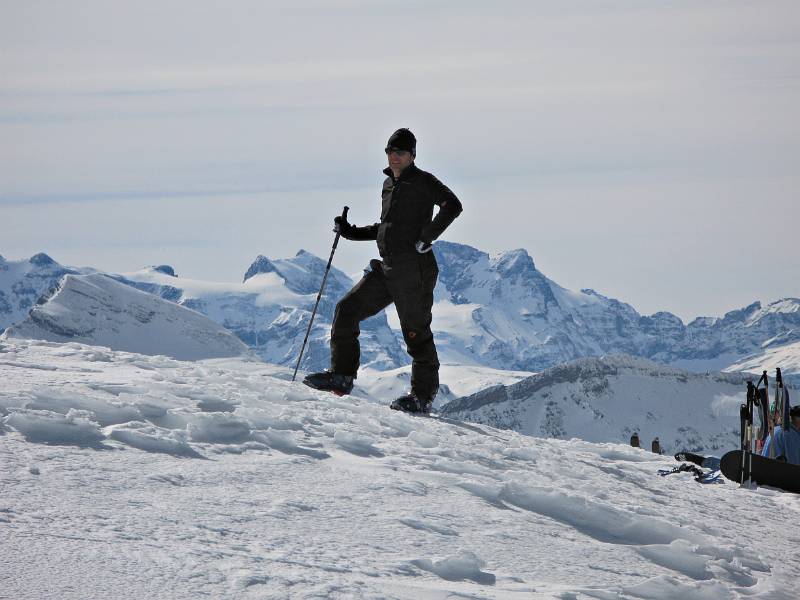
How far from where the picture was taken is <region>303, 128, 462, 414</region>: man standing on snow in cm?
981

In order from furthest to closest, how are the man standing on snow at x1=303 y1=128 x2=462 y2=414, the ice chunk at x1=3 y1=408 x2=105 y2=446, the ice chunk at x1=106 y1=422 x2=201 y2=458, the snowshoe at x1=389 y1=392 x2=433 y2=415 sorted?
the snowshoe at x1=389 y1=392 x2=433 y2=415 < the man standing on snow at x1=303 y1=128 x2=462 y2=414 < the ice chunk at x1=106 y1=422 x2=201 y2=458 < the ice chunk at x1=3 y1=408 x2=105 y2=446

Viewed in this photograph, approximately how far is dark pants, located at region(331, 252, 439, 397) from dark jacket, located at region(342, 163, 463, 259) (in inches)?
6.4

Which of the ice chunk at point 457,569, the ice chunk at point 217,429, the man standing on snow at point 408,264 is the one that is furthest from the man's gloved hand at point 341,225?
the ice chunk at point 457,569

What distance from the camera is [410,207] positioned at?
32.3ft

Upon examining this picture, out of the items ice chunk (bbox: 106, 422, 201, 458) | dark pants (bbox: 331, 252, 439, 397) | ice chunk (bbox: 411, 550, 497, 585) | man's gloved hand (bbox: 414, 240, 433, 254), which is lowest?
ice chunk (bbox: 411, 550, 497, 585)

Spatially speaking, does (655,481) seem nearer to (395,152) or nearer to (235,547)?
(395,152)

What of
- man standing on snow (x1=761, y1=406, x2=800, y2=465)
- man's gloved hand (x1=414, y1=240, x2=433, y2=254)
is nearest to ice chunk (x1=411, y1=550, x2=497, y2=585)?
man's gloved hand (x1=414, y1=240, x2=433, y2=254)

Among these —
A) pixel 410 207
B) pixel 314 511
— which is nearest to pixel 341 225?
pixel 410 207

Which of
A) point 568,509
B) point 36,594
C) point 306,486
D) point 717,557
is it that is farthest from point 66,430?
point 717,557

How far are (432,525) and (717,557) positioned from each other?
5.84 ft

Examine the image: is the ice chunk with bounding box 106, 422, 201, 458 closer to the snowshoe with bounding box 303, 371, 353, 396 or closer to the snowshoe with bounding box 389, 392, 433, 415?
the snowshoe with bounding box 389, 392, 433, 415

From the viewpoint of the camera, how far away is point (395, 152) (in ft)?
32.2

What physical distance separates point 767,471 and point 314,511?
18.9 feet

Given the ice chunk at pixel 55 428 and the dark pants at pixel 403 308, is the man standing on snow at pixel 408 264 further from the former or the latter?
the ice chunk at pixel 55 428
